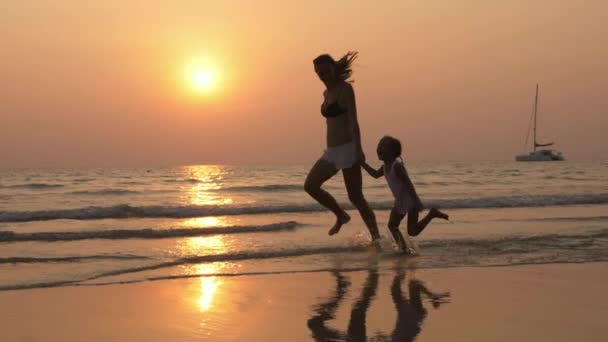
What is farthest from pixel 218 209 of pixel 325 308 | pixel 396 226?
pixel 325 308

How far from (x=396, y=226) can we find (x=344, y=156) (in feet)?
3.07

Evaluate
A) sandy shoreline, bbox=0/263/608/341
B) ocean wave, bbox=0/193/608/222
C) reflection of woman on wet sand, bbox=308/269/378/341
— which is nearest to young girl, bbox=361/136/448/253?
sandy shoreline, bbox=0/263/608/341

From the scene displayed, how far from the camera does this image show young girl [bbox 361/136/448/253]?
728 cm

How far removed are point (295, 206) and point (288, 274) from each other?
32.9ft

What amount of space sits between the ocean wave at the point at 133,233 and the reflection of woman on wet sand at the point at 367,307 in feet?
16.3

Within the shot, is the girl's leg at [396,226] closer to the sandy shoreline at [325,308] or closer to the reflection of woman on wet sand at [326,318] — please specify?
the sandy shoreline at [325,308]

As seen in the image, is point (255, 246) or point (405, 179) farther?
point (255, 246)

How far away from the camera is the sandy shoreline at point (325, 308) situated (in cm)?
398

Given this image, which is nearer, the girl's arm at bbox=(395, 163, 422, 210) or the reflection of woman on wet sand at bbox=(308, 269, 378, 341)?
the reflection of woman on wet sand at bbox=(308, 269, 378, 341)

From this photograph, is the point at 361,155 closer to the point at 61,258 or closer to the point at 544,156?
the point at 61,258

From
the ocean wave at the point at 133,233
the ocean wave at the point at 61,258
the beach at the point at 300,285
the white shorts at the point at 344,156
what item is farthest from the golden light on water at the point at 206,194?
the white shorts at the point at 344,156

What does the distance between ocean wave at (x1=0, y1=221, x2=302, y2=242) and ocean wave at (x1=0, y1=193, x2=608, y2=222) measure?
3.96 m

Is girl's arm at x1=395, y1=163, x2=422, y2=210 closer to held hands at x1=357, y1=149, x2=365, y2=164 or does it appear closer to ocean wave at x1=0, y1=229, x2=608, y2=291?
held hands at x1=357, y1=149, x2=365, y2=164

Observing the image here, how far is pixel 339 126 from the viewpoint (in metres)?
7.49
